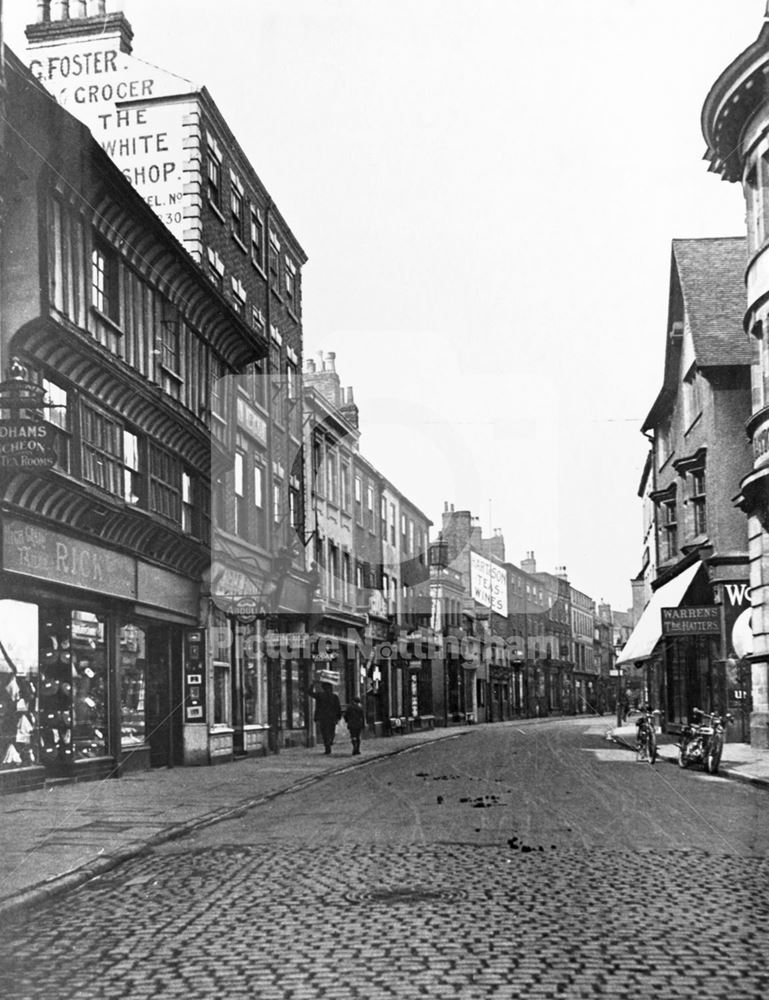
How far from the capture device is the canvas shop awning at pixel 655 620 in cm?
3388

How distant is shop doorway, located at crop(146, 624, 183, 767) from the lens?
24.4m

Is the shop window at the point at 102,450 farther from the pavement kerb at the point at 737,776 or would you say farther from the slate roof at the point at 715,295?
the slate roof at the point at 715,295

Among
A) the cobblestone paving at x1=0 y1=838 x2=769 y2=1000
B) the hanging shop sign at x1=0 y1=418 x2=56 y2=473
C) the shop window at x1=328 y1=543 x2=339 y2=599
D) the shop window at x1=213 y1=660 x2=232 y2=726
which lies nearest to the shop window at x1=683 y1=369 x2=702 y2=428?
the shop window at x1=328 y1=543 x2=339 y2=599

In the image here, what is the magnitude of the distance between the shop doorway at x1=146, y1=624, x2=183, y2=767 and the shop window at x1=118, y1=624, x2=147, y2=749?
35cm

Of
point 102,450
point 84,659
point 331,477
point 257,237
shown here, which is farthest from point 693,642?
point 102,450

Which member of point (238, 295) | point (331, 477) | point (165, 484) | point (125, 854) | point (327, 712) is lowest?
point (125, 854)

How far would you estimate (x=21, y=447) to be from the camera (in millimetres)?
14469

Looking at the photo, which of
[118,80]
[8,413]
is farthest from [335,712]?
[8,413]

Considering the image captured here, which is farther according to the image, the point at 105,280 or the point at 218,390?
the point at 218,390

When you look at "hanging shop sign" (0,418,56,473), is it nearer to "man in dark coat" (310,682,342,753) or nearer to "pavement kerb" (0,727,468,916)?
"pavement kerb" (0,727,468,916)

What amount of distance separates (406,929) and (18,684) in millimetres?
11725

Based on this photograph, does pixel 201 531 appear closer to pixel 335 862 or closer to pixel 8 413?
pixel 8 413

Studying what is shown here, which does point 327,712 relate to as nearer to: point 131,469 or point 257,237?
point 131,469

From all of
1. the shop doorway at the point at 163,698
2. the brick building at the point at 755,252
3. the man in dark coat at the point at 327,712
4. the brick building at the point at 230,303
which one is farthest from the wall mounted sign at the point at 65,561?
the brick building at the point at 755,252
